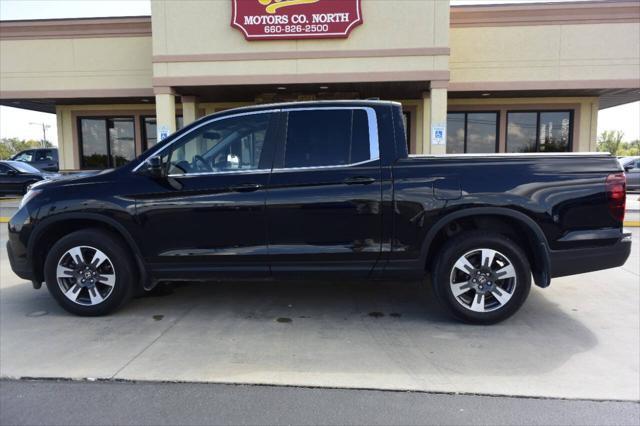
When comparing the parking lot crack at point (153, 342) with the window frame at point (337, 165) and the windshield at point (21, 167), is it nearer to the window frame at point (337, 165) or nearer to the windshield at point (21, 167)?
the window frame at point (337, 165)

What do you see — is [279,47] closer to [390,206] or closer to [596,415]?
[390,206]

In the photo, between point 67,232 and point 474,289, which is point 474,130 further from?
point 67,232

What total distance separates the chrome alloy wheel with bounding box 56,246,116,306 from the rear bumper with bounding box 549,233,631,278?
417 centimetres

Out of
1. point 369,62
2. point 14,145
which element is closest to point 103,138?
point 369,62

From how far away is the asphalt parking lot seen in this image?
11.5 ft

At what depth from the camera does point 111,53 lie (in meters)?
15.6

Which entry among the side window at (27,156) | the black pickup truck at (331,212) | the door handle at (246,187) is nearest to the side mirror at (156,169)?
the black pickup truck at (331,212)

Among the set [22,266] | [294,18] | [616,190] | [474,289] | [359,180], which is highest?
[294,18]

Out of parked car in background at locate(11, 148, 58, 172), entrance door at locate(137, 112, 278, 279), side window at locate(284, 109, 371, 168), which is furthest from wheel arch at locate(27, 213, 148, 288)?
parked car in background at locate(11, 148, 58, 172)

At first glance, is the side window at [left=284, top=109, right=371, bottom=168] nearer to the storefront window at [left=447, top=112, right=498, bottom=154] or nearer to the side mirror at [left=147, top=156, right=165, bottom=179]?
the side mirror at [left=147, top=156, right=165, bottom=179]

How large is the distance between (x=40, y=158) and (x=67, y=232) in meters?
18.9

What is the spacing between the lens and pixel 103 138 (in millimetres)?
18422

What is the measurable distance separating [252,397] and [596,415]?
2.20 meters

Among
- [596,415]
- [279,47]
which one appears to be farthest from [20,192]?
[596,415]
